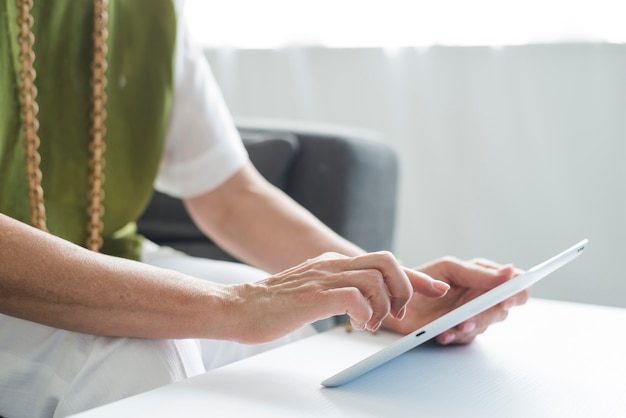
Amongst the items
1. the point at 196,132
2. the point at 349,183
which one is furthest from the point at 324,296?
the point at 349,183

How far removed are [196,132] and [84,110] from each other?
7.3 inches

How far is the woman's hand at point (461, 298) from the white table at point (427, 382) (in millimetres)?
19

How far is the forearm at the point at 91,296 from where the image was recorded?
0.80m

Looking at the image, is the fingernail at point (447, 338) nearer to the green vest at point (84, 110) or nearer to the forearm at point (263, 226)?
the forearm at point (263, 226)

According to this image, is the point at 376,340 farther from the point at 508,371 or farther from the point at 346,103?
the point at 346,103

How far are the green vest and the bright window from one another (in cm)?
153

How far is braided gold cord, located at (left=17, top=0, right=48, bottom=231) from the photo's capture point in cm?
108

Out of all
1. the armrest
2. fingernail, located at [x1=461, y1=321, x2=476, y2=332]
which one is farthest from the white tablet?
the armrest

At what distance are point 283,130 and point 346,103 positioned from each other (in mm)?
794

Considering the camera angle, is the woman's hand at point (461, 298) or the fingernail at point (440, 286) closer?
the fingernail at point (440, 286)

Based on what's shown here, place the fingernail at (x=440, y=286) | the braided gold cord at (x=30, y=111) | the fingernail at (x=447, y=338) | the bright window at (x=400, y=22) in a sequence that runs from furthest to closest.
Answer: the bright window at (x=400, y=22) < the braided gold cord at (x=30, y=111) < the fingernail at (x=447, y=338) < the fingernail at (x=440, y=286)

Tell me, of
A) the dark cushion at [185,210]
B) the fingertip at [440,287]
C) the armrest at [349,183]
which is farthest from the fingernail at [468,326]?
the dark cushion at [185,210]

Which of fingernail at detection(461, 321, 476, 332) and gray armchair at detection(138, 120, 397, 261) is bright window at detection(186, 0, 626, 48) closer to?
gray armchair at detection(138, 120, 397, 261)

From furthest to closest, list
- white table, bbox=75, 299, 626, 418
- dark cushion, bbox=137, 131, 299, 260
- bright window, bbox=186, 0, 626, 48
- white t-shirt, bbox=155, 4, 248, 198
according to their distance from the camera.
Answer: bright window, bbox=186, 0, 626, 48 < dark cushion, bbox=137, 131, 299, 260 < white t-shirt, bbox=155, 4, 248, 198 < white table, bbox=75, 299, 626, 418
